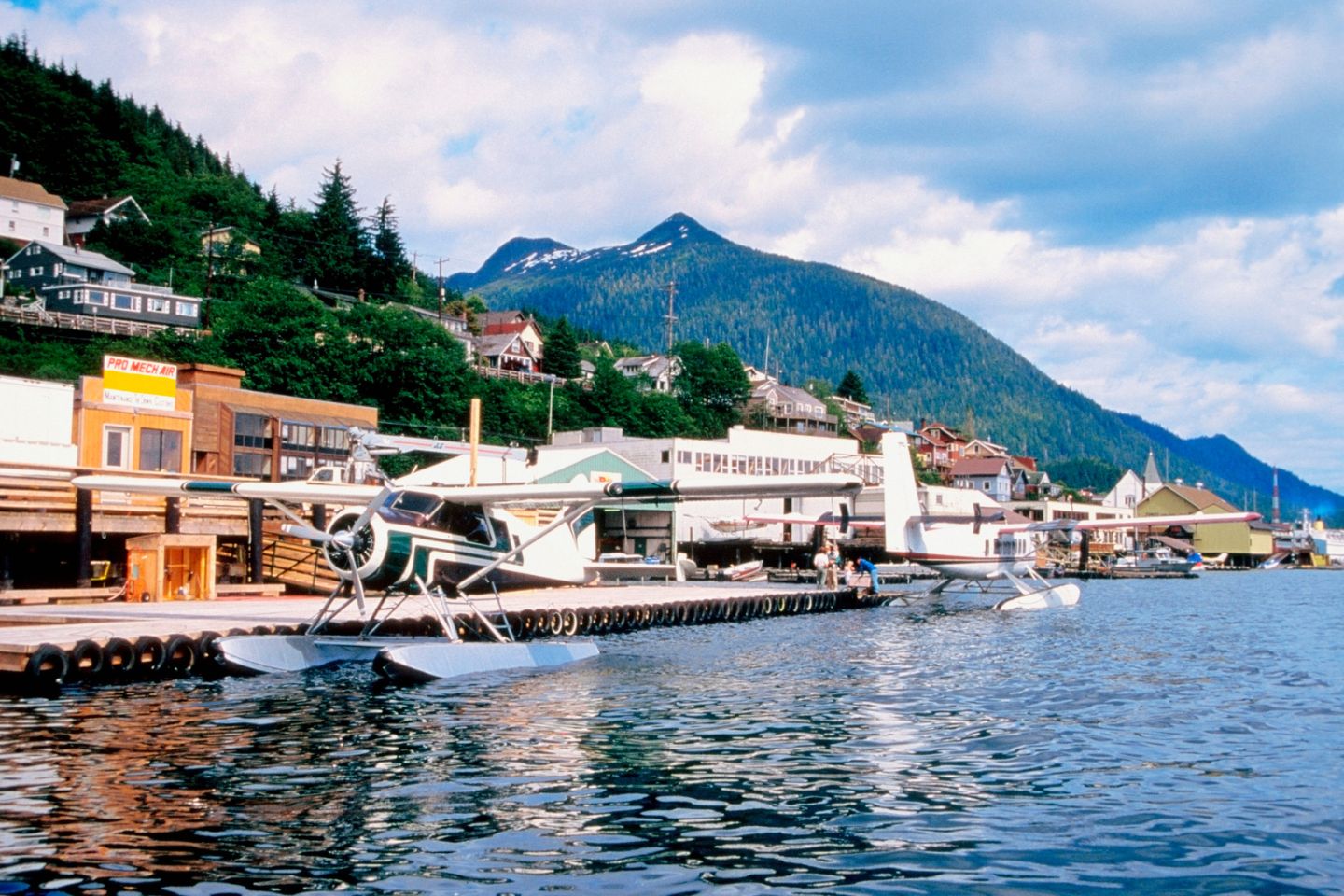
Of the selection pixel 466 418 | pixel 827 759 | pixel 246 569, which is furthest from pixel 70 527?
pixel 466 418

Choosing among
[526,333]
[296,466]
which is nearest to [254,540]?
[296,466]

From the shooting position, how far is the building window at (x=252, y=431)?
4562cm

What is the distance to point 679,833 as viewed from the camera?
895cm

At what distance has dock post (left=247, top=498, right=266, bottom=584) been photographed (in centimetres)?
2994

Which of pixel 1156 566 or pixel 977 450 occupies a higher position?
pixel 977 450

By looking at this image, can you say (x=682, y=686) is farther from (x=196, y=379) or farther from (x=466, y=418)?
(x=466, y=418)

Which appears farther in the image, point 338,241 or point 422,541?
point 338,241

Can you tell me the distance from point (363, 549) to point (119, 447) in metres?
19.2

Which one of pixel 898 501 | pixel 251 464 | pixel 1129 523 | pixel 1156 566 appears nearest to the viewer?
pixel 898 501

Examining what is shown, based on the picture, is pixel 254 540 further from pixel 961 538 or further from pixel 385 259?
pixel 385 259

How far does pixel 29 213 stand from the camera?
86625 mm

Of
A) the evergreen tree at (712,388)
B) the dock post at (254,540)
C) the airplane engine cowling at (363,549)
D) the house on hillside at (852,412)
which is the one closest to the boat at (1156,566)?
the evergreen tree at (712,388)

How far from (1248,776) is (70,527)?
24.6 metres

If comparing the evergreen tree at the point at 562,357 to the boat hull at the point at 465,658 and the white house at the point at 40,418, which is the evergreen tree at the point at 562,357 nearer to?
the white house at the point at 40,418
